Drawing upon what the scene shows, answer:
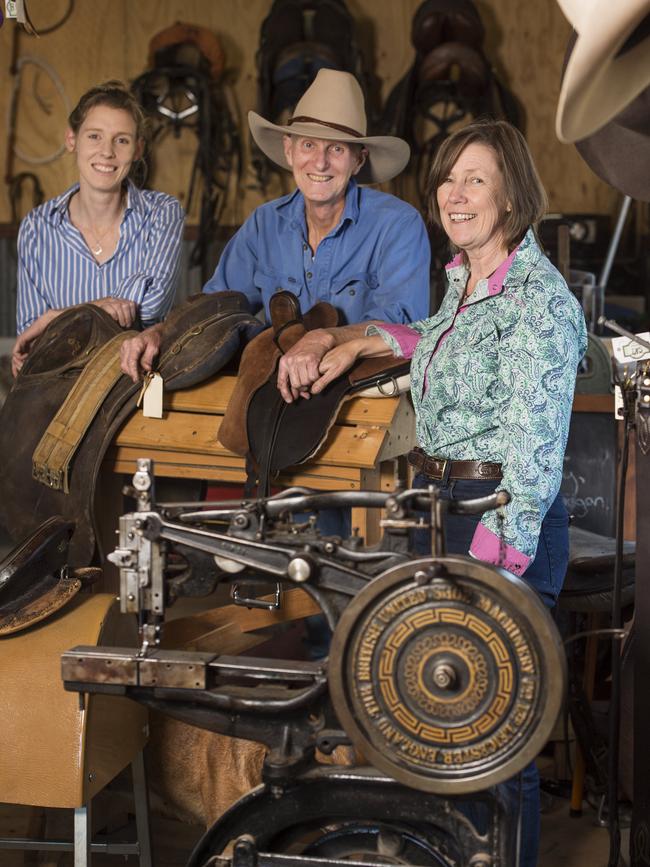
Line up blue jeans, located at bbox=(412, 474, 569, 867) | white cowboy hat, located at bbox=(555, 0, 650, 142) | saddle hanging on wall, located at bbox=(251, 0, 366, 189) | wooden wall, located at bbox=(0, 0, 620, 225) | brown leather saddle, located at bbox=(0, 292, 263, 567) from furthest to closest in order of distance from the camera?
1. wooden wall, located at bbox=(0, 0, 620, 225)
2. saddle hanging on wall, located at bbox=(251, 0, 366, 189)
3. brown leather saddle, located at bbox=(0, 292, 263, 567)
4. blue jeans, located at bbox=(412, 474, 569, 867)
5. white cowboy hat, located at bbox=(555, 0, 650, 142)

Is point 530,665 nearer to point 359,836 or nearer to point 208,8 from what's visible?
point 359,836

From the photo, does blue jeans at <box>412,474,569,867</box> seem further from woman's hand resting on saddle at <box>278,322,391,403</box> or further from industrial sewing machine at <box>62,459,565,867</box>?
woman's hand resting on saddle at <box>278,322,391,403</box>

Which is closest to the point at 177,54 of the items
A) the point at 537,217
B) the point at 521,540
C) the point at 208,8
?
the point at 208,8

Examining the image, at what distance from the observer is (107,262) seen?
3590 mm

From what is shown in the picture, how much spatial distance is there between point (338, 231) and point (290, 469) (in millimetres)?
756

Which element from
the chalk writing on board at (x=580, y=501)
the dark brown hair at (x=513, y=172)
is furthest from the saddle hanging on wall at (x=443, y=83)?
the dark brown hair at (x=513, y=172)

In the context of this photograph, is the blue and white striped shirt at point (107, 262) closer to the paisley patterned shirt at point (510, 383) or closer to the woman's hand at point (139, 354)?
the woman's hand at point (139, 354)

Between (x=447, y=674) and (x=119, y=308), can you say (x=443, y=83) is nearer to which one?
(x=119, y=308)

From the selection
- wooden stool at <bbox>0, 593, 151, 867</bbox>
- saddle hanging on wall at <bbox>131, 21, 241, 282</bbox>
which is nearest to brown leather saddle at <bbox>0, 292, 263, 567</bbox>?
wooden stool at <bbox>0, 593, 151, 867</bbox>

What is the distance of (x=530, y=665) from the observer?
1.51 m

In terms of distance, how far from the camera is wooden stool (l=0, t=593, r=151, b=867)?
2.13m

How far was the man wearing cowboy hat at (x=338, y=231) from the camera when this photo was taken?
3217mm

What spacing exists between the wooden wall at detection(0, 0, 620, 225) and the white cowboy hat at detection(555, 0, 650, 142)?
576 cm

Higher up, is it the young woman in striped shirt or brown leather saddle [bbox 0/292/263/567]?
the young woman in striped shirt
